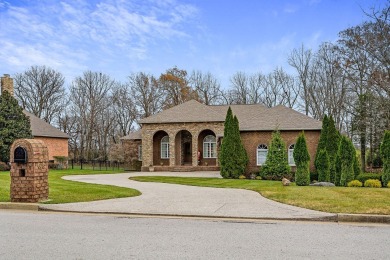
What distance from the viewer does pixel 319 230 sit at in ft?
26.8

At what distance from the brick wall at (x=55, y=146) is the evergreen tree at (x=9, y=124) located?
20.3 feet

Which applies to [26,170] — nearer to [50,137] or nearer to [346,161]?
[346,161]

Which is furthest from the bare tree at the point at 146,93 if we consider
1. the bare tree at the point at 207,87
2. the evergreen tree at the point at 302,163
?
the evergreen tree at the point at 302,163

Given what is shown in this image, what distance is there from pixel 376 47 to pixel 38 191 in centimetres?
2745

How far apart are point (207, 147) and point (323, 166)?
571 inches

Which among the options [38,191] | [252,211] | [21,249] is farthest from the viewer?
[38,191]

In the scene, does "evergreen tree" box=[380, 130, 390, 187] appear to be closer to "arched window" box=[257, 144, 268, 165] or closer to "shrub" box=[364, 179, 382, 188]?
"shrub" box=[364, 179, 382, 188]

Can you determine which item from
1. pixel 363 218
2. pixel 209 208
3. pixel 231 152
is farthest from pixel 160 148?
pixel 363 218

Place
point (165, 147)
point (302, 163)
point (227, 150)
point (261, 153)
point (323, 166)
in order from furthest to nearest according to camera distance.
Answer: point (165, 147), point (261, 153), point (227, 150), point (323, 166), point (302, 163)

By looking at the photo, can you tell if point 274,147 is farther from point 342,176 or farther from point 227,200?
point 227,200

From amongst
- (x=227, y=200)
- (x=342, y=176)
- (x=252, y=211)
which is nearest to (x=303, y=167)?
(x=342, y=176)

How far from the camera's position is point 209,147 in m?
37.8

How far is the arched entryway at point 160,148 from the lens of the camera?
38.4 m

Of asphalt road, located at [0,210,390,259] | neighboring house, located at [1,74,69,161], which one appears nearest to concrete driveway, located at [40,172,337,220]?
asphalt road, located at [0,210,390,259]
